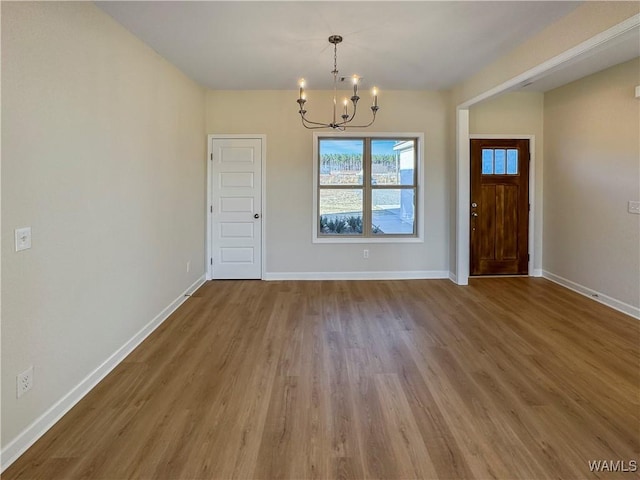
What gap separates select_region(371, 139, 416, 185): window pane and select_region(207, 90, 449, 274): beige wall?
0.69 ft

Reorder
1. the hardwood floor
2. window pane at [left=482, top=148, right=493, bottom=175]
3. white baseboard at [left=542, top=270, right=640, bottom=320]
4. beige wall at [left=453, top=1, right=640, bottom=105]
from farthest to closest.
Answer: window pane at [left=482, top=148, right=493, bottom=175], white baseboard at [left=542, top=270, right=640, bottom=320], beige wall at [left=453, top=1, right=640, bottom=105], the hardwood floor

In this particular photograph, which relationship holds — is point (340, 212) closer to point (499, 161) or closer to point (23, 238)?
point (499, 161)

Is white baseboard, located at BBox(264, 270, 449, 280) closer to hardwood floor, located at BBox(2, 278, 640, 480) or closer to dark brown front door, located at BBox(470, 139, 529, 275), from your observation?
dark brown front door, located at BBox(470, 139, 529, 275)

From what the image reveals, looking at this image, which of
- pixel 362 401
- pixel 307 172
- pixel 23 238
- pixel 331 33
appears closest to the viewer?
pixel 23 238

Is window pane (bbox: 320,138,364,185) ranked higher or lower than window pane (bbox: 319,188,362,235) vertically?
higher

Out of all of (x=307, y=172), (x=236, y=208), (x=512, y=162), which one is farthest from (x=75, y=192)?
(x=512, y=162)

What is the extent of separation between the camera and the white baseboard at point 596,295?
3.93 metres

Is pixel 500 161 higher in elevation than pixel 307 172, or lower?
higher

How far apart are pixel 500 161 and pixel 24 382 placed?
5.88 meters

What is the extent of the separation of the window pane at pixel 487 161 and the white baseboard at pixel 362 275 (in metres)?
1.63

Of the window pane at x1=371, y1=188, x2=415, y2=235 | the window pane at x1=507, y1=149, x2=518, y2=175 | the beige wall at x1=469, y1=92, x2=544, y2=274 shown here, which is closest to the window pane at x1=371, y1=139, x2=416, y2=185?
the window pane at x1=371, y1=188, x2=415, y2=235

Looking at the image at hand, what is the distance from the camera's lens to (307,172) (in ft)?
17.9

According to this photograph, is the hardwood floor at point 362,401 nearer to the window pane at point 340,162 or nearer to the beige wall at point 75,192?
the beige wall at point 75,192

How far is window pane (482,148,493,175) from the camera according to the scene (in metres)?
5.50
